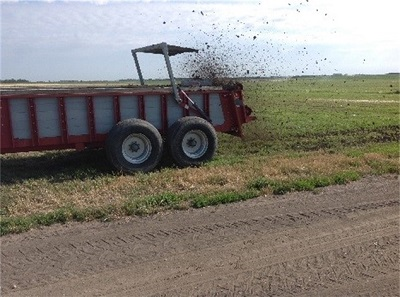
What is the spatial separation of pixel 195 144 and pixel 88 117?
2.19 meters

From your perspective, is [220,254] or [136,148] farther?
[136,148]

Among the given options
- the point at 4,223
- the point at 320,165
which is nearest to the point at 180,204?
the point at 4,223

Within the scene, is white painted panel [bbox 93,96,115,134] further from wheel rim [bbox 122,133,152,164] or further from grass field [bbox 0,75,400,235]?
grass field [bbox 0,75,400,235]

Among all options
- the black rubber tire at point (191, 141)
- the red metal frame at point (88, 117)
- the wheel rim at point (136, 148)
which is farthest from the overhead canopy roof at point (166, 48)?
the wheel rim at point (136, 148)

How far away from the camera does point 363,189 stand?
816 cm

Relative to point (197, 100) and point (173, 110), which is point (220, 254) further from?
point (197, 100)

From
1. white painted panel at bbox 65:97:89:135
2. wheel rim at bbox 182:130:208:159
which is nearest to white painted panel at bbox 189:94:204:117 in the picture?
wheel rim at bbox 182:130:208:159

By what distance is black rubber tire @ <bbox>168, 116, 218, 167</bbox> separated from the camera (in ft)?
33.1

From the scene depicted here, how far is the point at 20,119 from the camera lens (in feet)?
29.9

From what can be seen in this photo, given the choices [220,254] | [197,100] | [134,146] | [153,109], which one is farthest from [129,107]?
[220,254]

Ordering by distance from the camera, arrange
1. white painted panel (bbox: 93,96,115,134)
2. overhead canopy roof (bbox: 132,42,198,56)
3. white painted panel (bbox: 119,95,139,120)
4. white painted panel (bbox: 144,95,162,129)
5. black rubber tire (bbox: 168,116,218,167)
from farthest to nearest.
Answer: overhead canopy roof (bbox: 132,42,198,56)
white painted panel (bbox: 144,95,162,129)
black rubber tire (bbox: 168,116,218,167)
white painted panel (bbox: 119,95,139,120)
white painted panel (bbox: 93,96,115,134)

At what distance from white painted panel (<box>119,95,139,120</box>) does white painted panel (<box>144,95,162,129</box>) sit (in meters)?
0.21

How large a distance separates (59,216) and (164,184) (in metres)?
2.18

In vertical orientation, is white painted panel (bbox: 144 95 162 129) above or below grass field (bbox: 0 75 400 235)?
above
